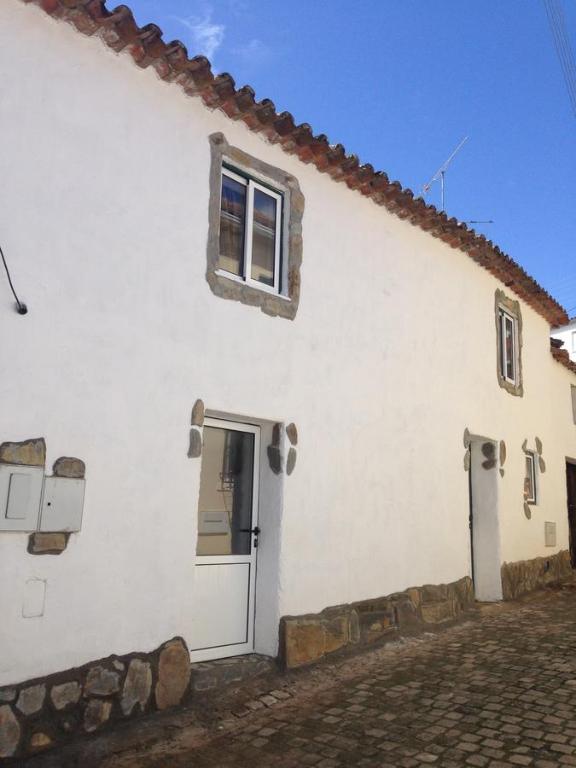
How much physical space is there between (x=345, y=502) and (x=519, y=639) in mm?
2429

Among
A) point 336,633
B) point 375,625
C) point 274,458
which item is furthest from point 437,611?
point 274,458

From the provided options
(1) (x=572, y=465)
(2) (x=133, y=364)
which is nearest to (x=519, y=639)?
(2) (x=133, y=364)

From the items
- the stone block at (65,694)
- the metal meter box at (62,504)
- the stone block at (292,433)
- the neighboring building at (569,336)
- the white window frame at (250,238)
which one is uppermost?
the neighboring building at (569,336)

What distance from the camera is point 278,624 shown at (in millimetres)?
5309

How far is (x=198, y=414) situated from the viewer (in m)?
4.91

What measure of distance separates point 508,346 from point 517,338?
289mm

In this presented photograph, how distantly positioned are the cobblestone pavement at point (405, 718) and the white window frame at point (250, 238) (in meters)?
3.31

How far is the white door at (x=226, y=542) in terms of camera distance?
5.11 metres

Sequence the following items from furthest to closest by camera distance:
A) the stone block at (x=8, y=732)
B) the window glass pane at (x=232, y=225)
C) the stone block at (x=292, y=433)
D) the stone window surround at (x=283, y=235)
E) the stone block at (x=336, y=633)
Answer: the stone block at (x=336, y=633), the stone block at (x=292, y=433), the window glass pane at (x=232, y=225), the stone window surround at (x=283, y=235), the stone block at (x=8, y=732)

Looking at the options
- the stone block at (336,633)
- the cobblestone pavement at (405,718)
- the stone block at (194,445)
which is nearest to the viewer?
the cobblestone pavement at (405,718)

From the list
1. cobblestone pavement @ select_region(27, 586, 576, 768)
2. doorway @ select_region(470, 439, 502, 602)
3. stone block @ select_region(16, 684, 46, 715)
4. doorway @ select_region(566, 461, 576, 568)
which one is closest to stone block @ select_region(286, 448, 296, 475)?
cobblestone pavement @ select_region(27, 586, 576, 768)

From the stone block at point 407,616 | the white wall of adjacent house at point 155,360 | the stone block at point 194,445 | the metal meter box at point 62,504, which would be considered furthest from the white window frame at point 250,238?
the stone block at point 407,616

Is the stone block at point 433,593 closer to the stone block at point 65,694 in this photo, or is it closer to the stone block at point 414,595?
the stone block at point 414,595

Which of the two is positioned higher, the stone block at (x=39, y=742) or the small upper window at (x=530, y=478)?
the small upper window at (x=530, y=478)
